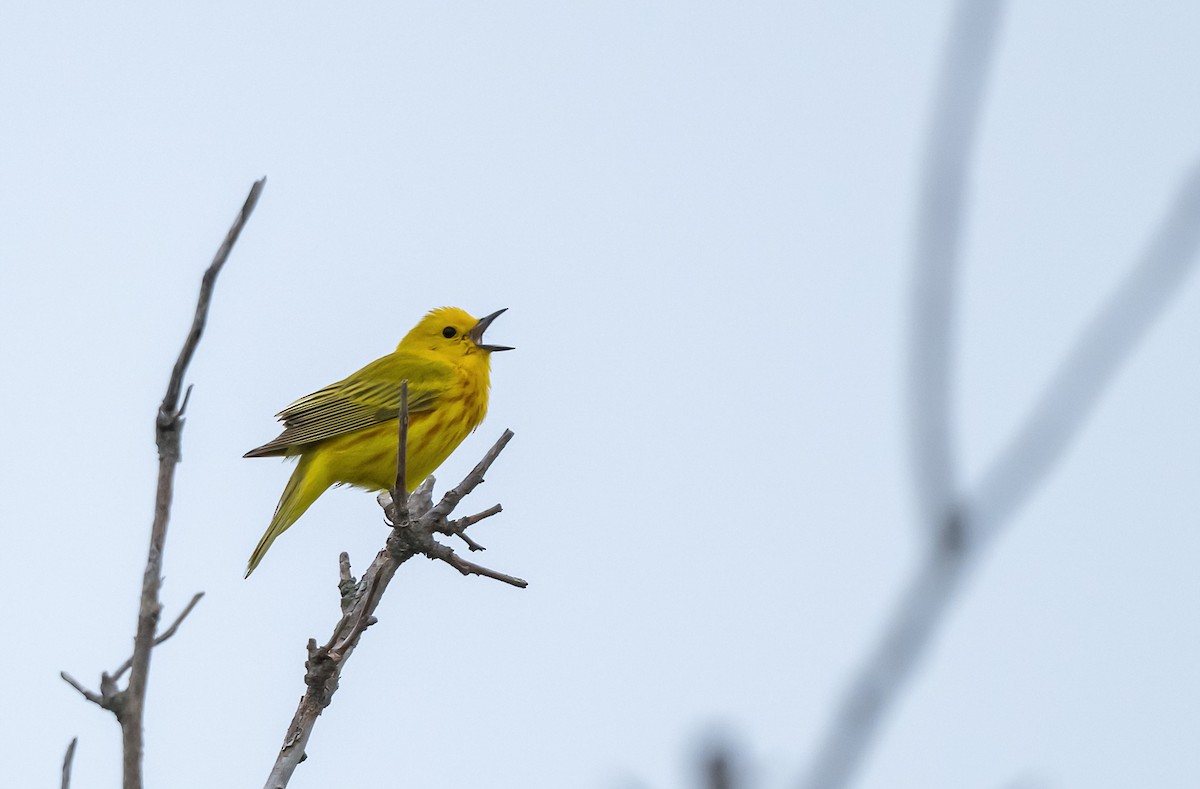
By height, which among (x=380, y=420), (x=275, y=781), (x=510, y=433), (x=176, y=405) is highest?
(x=176, y=405)

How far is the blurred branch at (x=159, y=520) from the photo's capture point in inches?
86.4

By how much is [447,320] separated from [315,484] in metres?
2.00

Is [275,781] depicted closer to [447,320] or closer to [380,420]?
[380,420]

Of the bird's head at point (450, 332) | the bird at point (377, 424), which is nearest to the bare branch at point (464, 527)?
the bird at point (377, 424)

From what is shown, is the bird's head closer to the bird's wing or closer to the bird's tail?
the bird's wing

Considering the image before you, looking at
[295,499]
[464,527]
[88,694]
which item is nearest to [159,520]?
[88,694]

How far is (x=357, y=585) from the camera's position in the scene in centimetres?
551

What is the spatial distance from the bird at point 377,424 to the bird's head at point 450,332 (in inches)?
1.2

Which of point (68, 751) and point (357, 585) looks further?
point (357, 585)

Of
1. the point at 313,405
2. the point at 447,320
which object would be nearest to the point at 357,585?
the point at 313,405

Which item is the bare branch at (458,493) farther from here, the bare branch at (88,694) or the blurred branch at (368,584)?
the bare branch at (88,694)

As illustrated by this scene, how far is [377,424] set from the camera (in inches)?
315

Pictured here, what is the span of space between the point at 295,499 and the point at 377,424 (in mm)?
691

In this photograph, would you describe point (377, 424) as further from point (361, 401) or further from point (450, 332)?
point (450, 332)
